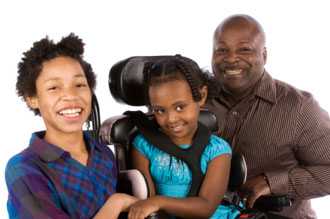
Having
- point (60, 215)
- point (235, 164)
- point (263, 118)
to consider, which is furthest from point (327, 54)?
point (60, 215)

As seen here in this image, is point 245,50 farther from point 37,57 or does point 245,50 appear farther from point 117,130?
point 37,57

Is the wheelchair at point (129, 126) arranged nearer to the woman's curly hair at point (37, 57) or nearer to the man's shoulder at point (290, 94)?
the woman's curly hair at point (37, 57)

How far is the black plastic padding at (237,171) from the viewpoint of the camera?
111 inches

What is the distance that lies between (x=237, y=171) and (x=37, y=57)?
99cm

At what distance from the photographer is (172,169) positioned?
270cm

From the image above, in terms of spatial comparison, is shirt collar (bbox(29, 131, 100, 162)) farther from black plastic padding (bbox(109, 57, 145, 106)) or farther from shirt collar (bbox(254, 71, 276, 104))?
shirt collar (bbox(254, 71, 276, 104))

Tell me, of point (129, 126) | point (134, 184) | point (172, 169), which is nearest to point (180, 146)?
point (172, 169)

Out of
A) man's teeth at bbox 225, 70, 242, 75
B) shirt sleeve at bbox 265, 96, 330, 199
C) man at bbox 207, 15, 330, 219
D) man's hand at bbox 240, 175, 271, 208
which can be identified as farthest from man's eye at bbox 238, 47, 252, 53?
man's hand at bbox 240, 175, 271, 208

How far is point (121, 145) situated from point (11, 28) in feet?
5.10

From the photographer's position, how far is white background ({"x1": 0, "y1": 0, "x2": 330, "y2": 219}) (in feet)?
13.1

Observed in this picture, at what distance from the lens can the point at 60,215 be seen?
7.24 ft

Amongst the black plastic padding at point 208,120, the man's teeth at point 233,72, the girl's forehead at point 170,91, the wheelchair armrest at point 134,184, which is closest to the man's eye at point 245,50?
the man's teeth at point 233,72

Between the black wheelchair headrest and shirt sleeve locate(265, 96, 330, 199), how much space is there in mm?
868

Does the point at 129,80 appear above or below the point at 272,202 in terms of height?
above
